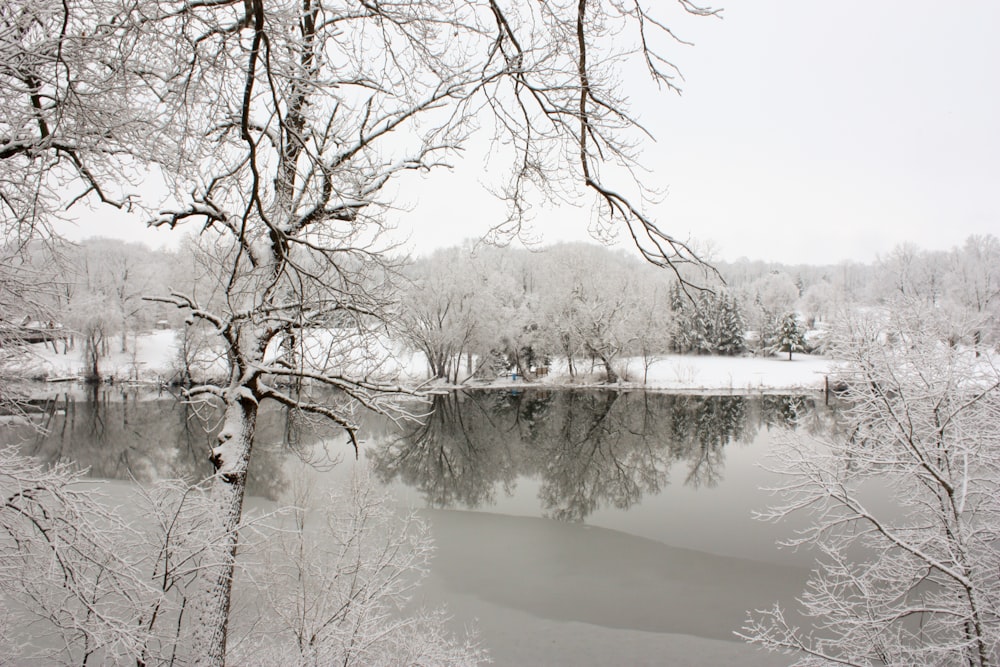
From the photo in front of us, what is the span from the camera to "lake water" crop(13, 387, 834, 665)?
930cm

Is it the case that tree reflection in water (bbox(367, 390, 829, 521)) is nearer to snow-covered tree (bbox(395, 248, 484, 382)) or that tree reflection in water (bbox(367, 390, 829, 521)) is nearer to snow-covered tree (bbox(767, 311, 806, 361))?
snow-covered tree (bbox(395, 248, 484, 382))

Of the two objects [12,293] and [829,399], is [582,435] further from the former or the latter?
[12,293]

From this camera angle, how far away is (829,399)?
89.5 feet

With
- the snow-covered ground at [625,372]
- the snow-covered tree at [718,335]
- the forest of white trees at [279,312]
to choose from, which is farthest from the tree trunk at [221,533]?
the snow-covered tree at [718,335]

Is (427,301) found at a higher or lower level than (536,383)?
higher

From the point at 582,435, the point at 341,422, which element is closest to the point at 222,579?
the point at 341,422

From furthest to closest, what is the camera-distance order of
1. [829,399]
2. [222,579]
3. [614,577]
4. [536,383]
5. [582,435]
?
1. [536,383]
2. [829,399]
3. [582,435]
4. [614,577]
5. [222,579]

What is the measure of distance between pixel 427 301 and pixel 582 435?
1183 centimetres

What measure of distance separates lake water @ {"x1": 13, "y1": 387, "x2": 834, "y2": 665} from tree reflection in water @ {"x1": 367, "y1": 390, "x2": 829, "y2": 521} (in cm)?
9

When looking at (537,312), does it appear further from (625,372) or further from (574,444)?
(574,444)

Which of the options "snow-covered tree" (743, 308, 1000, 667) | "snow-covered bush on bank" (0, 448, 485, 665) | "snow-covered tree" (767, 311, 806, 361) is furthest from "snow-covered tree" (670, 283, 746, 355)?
"snow-covered bush on bank" (0, 448, 485, 665)

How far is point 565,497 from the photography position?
15234 mm

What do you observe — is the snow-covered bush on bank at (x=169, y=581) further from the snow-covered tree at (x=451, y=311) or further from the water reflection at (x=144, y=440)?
the snow-covered tree at (x=451, y=311)

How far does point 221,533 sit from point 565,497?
12.1 metres
